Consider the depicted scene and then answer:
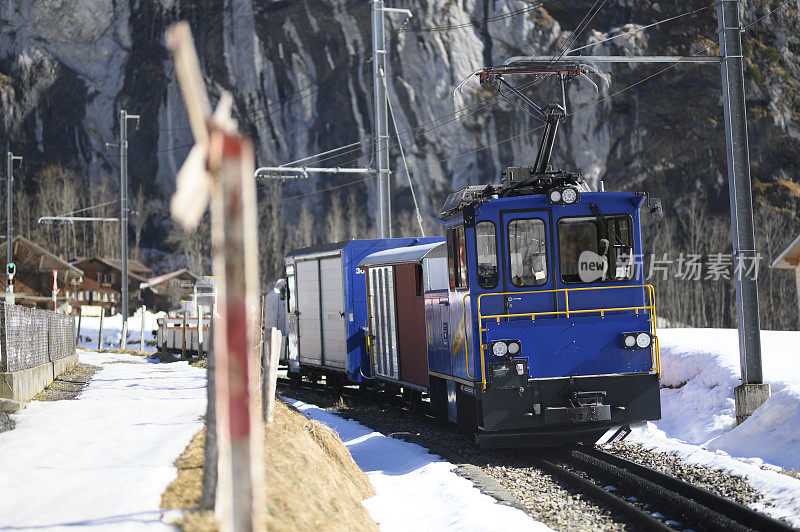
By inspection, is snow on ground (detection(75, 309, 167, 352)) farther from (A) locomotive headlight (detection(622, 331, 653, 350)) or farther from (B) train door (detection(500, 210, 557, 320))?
(A) locomotive headlight (detection(622, 331, 653, 350))

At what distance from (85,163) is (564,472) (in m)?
97.8

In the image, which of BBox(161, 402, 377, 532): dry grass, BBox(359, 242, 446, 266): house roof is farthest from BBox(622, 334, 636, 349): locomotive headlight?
BBox(161, 402, 377, 532): dry grass

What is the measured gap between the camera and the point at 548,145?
1337cm

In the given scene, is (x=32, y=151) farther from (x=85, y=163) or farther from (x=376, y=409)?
(x=376, y=409)

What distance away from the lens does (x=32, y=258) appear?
65.3m

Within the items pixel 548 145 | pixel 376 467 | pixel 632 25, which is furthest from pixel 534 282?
pixel 632 25

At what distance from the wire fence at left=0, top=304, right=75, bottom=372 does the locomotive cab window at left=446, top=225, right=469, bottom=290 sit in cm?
712

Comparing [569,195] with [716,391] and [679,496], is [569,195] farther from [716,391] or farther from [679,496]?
[716,391]

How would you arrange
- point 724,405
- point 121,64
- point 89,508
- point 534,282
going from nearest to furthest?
point 89,508
point 534,282
point 724,405
point 121,64

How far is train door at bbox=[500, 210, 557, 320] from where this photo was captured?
41.8ft

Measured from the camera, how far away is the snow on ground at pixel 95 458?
664cm

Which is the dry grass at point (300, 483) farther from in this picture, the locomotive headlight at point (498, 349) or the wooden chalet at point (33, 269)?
the wooden chalet at point (33, 269)

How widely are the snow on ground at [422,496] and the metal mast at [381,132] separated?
9399 mm

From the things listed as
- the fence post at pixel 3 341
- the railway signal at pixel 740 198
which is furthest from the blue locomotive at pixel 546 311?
the fence post at pixel 3 341
